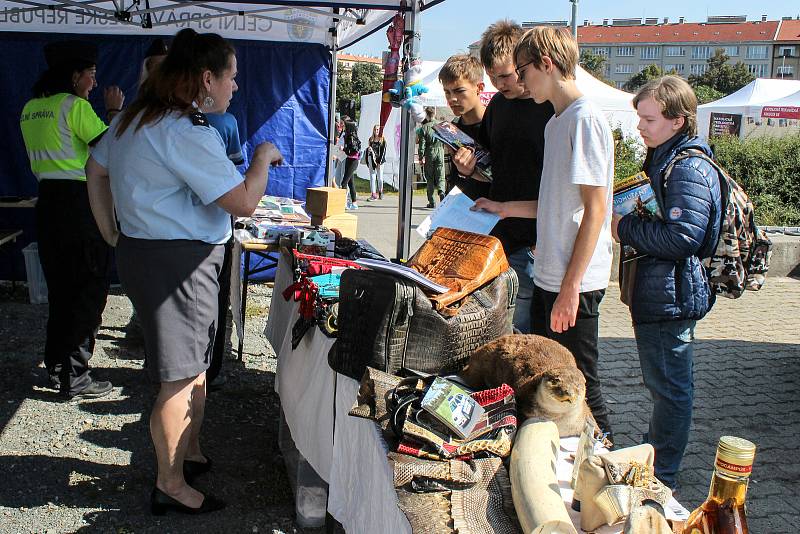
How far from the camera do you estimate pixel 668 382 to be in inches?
112

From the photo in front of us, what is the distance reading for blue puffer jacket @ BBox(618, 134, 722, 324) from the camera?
2674 millimetres

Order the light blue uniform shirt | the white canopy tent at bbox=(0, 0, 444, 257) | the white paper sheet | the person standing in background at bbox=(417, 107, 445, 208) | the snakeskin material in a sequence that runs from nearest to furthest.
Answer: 1. the snakeskin material
2. the light blue uniform shirt
3. the white paper sheet
4. the white canopy tent at bbox=(0, 0, 444, 257)
5. the person standing in background at bbox=(417, 107, 445, 208)

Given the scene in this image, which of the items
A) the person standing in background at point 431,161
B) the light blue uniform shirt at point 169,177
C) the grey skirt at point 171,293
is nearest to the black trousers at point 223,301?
the grey skirt at point 171,293

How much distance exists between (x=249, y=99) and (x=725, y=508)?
657cm

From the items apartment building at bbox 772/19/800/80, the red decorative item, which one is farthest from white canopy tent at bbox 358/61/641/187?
apartment building at bbox 772/19/800/80

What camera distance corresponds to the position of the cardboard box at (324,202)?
14.8 feet

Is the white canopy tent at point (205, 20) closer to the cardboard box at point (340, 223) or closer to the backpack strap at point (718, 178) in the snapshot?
the cardboard box at point (340, 223)

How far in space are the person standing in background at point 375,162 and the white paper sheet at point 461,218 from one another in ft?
40.6

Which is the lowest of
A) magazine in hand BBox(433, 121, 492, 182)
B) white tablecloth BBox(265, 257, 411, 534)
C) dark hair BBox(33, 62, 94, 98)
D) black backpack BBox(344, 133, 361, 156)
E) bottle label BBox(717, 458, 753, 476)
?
white tablecloth BBox(265, 257, 411, 534)

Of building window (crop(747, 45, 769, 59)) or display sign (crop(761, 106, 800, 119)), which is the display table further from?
building window (crop(747, 45, 769, 59))

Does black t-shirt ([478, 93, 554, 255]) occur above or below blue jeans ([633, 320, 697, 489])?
above

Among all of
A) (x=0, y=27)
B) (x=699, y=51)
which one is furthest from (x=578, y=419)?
(x=699, y=51)

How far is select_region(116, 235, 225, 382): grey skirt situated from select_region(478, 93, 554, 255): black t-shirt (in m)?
1.18

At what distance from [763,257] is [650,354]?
597 millimetres
